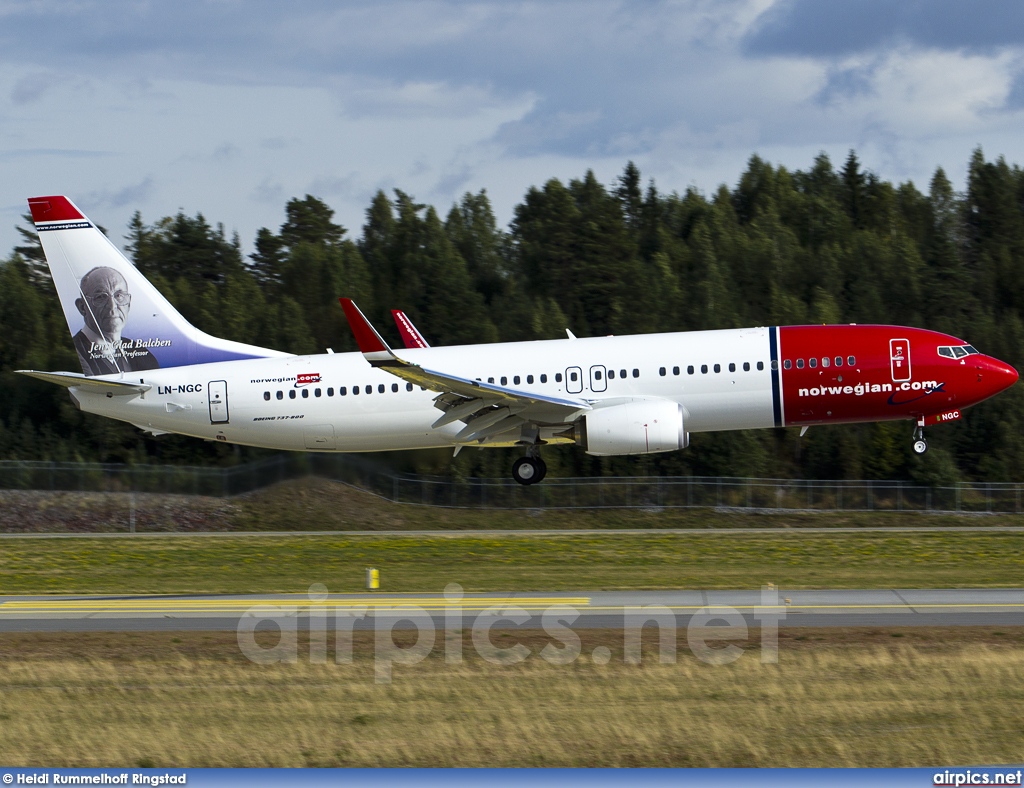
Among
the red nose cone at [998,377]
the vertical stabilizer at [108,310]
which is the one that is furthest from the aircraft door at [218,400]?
the red nose cone at [998,377]

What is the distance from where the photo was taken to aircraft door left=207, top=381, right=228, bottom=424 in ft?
119

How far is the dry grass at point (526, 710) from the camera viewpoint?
49.8ft

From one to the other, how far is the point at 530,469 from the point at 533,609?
11.0 meters

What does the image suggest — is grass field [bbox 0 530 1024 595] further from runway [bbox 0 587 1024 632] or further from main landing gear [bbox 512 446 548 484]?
main landing gear [bbox 512 446 548 484]

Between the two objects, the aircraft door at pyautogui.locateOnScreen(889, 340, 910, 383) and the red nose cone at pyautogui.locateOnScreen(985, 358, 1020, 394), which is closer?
the aircraft door at pyautogui.locateOnScreen(889, 340, 910, 383)

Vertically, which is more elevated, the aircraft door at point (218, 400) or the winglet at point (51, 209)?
the winglet at point (51, 209)

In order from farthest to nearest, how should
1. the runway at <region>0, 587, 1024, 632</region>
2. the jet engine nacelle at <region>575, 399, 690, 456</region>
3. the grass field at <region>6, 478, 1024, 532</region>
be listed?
the grass field at <region>6, 478, 1024, 532</region>
the jet engine nacelle at <region>575, 399, 690, 456</region>
the runway at <region>0, 587, 1024, 632</region>

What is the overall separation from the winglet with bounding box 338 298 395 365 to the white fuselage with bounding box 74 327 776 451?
4.49 m

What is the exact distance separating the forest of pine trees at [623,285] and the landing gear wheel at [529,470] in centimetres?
550

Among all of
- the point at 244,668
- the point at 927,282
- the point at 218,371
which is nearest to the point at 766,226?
the point at 927,282

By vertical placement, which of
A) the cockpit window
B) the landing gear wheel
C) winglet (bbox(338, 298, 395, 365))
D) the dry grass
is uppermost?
winglet (bbox(338, 298, 395, 365))

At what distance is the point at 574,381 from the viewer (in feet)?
113

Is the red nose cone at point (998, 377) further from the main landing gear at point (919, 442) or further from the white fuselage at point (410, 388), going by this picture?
the white fuselage at point (410, 388)

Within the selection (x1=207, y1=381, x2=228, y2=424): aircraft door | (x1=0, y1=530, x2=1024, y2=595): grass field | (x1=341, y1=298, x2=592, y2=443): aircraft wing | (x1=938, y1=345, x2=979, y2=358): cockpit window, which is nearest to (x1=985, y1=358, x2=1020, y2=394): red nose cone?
(x1=938, y1=345, x2=979, y2=358): cockpit window
